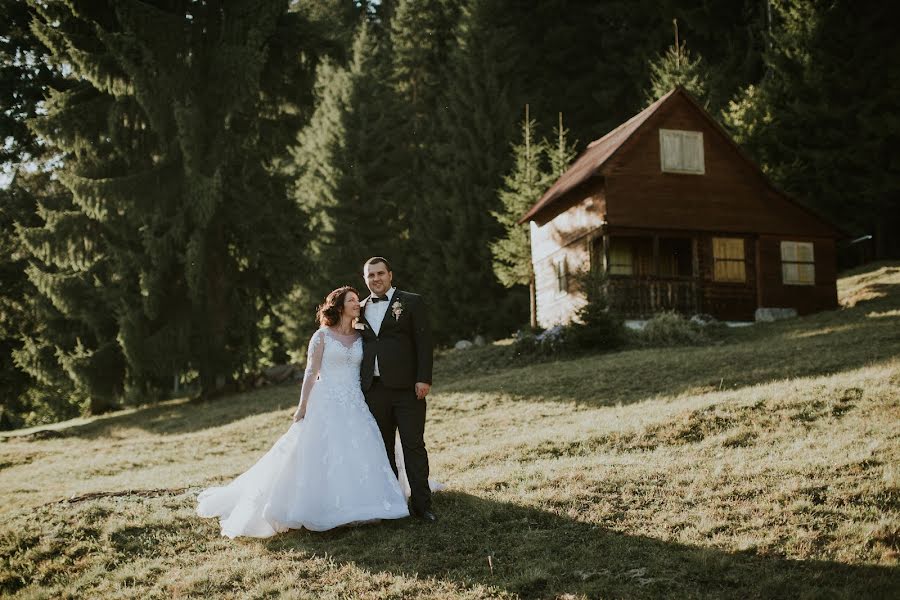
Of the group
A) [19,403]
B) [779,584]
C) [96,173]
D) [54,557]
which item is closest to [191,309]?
[96,173]

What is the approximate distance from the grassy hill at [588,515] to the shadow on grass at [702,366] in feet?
0.65

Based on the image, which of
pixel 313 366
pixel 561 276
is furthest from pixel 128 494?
pixel 561 276

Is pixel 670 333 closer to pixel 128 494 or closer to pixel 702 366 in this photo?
pixel 702 366

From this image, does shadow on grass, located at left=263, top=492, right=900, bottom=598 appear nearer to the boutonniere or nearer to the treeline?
the boutonniere

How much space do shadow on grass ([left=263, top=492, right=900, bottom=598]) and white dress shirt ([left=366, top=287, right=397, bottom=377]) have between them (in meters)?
1.50

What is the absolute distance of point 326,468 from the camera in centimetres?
695

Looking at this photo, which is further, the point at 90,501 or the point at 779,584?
the point at 90,501

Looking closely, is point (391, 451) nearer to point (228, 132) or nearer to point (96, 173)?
point (228, 132)

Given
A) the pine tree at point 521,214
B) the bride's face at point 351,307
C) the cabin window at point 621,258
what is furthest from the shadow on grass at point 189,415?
the cabin window at point 621,258

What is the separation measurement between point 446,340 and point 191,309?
548 inches

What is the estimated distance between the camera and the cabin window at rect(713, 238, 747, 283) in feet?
83.1

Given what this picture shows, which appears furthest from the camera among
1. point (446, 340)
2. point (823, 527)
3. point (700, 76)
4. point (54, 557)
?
point (446, 340)

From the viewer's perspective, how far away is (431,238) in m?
36.4

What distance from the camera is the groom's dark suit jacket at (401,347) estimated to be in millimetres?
7078
